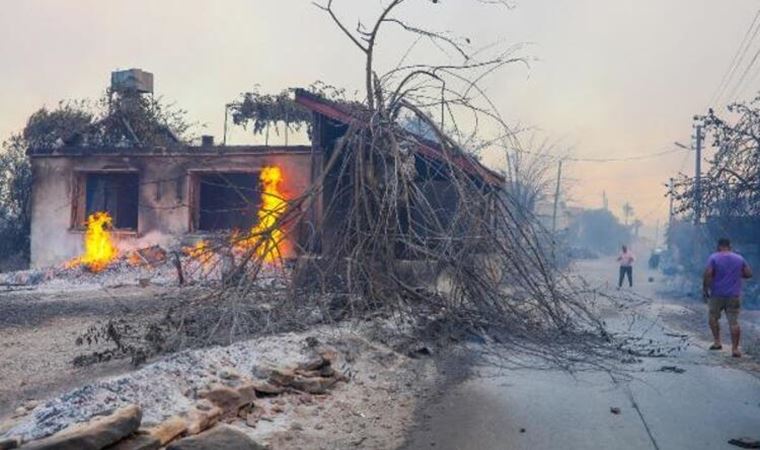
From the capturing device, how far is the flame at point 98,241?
1842 centimetres

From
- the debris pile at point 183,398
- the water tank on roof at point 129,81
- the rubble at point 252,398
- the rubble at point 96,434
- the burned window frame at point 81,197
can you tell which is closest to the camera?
the rubble at point 96,434

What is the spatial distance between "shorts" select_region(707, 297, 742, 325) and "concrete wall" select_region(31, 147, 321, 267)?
9887 mm

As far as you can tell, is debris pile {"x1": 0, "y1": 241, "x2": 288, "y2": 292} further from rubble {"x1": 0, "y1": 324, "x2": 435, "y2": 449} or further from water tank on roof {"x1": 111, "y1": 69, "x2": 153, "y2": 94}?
water tank on roof {"x1": 111, "y1": 69, "x2": 153, "y2": 94}

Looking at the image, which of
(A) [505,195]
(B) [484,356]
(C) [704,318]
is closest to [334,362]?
(B) [484,356]

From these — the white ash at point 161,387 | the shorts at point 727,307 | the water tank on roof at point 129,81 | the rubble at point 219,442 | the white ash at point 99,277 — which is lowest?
the white ash at point 99,277

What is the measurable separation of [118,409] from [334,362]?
293 cm

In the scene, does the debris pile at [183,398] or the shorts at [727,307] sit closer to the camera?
the debris pile at [183,398]

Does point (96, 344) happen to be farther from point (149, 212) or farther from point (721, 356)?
point (149, 212)

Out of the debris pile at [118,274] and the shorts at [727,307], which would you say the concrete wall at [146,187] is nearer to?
the debris pile at [118,274]

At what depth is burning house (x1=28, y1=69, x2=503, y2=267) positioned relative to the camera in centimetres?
1719

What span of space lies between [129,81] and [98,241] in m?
8.51

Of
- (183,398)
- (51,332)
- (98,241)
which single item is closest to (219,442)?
(183,398)

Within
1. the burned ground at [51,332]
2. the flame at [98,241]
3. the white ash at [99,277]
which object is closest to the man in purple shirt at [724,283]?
the burned ground at [51,332]

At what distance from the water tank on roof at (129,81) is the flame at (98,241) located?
24.8ft
